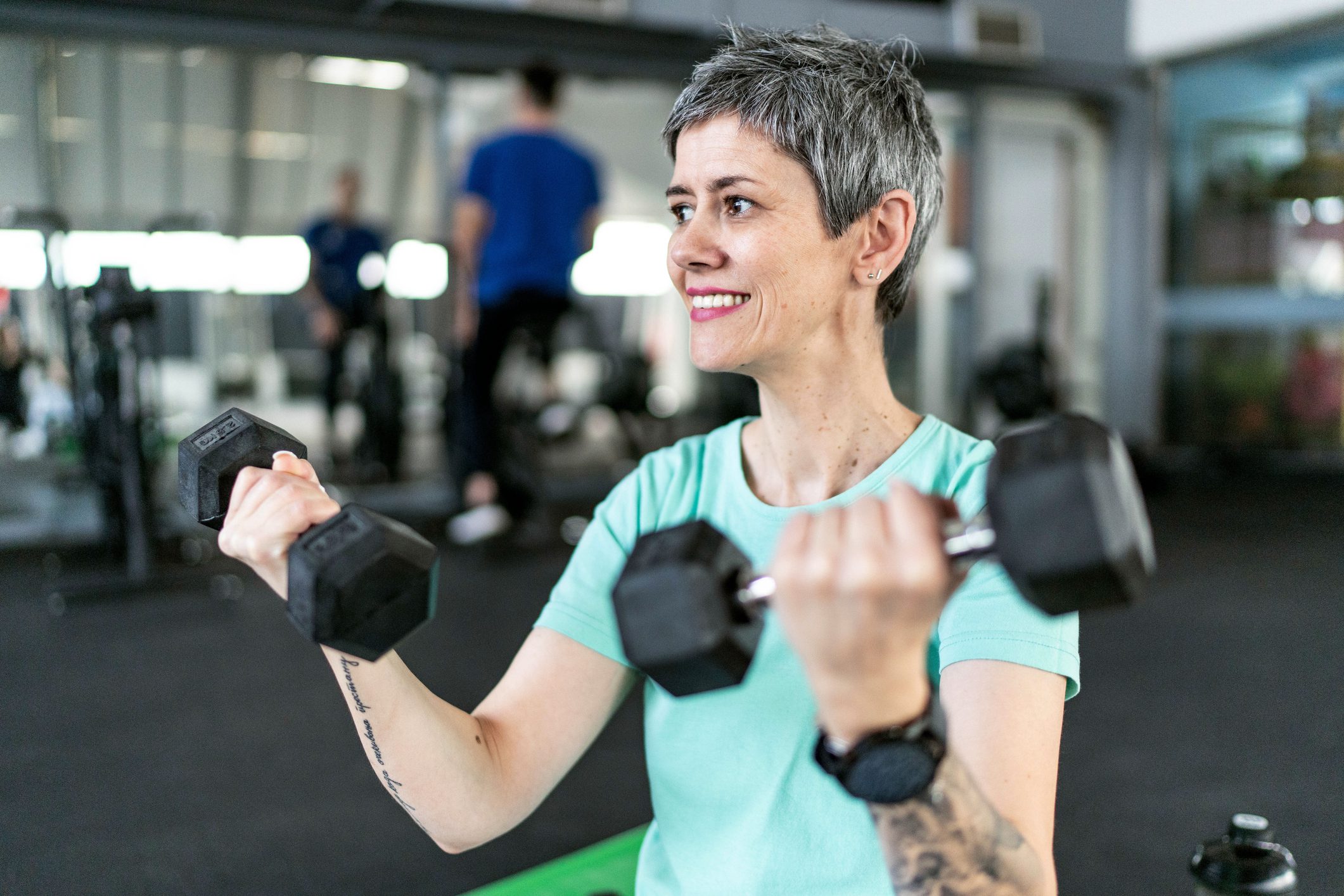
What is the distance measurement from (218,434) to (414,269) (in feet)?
16.4

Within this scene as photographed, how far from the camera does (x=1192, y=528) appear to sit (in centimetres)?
462

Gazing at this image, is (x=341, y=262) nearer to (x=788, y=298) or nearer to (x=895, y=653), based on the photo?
(x=788, y=298)

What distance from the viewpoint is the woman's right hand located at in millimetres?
690

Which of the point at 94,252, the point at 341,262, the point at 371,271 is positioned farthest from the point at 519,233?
the point at 94,252

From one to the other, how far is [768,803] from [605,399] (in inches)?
141

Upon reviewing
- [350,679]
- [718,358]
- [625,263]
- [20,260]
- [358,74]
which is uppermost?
[358,74]

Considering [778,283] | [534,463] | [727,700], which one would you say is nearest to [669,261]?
[778,283]

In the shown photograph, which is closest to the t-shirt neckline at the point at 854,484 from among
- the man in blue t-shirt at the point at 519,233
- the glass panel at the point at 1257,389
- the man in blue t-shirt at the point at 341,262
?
the man in blue t-shirt at the point at 519,233

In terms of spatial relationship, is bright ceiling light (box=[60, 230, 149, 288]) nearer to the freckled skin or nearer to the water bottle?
the freckled skin

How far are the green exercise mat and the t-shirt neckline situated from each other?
733 millimetres

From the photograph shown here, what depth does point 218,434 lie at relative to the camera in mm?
813

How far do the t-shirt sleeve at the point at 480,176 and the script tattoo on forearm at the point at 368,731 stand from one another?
3130mm

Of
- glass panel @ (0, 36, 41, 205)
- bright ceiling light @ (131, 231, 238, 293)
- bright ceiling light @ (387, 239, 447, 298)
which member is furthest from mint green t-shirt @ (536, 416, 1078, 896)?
bright ceiling light @ (131, 231, 238, 293)

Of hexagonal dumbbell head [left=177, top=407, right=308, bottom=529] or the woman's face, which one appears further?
the woman's face
